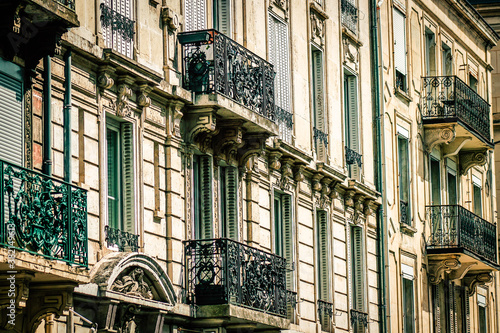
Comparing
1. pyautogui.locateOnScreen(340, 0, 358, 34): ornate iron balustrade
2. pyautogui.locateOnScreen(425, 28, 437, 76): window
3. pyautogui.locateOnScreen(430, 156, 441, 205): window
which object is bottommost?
pyautogui.locateOnScreen(430, 156, 441, 205): window

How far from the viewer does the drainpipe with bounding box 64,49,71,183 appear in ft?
68.2

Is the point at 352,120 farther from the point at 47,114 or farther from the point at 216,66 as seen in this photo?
the point at 47,114

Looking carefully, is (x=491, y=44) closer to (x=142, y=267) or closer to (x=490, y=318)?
(x=490, y=318)

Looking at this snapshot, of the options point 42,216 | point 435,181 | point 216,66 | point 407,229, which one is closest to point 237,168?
point 216,66

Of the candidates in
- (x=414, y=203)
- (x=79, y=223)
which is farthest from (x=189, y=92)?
(x=414, y=203)

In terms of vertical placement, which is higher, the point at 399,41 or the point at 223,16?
the point at 399,41

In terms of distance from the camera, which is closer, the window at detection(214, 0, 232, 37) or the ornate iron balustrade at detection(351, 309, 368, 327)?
the window at detection(214, 0, 232, 37)

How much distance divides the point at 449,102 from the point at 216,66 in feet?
50.5

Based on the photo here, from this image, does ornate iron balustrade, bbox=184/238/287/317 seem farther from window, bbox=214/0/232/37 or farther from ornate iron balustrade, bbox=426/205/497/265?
ornate iron balustrade, bbox=426/205/497/265

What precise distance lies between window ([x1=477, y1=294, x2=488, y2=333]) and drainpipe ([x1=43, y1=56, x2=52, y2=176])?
2462 cm

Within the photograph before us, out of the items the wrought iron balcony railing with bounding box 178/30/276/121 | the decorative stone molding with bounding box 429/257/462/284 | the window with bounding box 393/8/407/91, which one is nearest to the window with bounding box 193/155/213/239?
the wrought iron balcony railing with bounding box 178/30/276/121

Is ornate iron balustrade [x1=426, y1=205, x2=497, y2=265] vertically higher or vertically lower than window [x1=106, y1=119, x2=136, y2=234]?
higher

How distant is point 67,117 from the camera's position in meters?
20.9

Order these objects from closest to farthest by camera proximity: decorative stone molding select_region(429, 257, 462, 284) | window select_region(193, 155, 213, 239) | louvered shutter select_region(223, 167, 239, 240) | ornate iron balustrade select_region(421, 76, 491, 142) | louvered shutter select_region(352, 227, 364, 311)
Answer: window select_region(193, 155, 213, 239), louvered shutter select_region(223, 167, 239, 240), louvered shutter select_region(352, 227, 364, 311), decorative stone molding select_region(429, 257, 462, 284), ornate iron balustrade select_region(421, 76, 491, 142)
